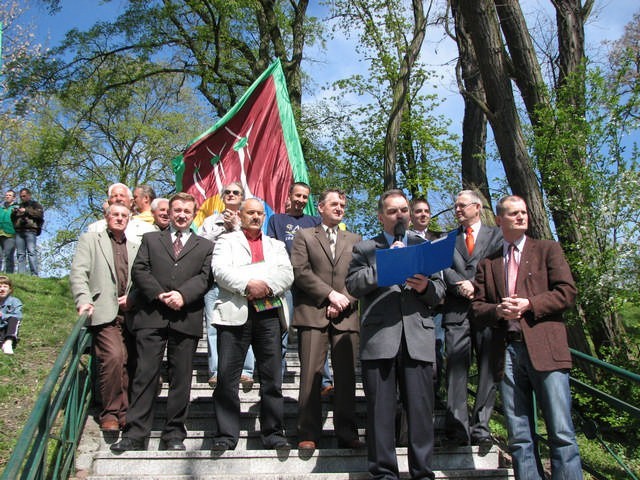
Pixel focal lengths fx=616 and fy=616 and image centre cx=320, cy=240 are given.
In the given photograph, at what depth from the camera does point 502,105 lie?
27.2 ft

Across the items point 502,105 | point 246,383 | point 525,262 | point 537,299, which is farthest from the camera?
point 502,105

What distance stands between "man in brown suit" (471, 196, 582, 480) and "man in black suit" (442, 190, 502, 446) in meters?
0.55

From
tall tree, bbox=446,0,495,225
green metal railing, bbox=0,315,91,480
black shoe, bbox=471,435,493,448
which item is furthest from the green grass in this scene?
tall tree, bbox=446,0,495,225

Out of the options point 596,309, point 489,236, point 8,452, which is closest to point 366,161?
point 596,309

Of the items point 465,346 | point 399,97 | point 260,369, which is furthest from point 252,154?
point 465,346

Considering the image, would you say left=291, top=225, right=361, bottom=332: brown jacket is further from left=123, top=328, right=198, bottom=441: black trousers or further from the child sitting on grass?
the child sitting on grass

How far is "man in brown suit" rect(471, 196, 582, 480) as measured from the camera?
396 centimetres

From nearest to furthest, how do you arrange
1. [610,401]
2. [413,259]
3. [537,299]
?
[413,259]
[537,299]
[610,401]

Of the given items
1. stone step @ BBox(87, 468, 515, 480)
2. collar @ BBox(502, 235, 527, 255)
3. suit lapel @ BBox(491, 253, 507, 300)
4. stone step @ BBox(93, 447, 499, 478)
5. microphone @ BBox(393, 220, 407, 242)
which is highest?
microphone @ BBox(393, 220, 407, 242)

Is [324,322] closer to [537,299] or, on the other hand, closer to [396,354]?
[396,354]

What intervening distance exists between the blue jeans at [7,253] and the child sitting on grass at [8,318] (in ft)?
15.8

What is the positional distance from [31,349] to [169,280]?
12.8 feet

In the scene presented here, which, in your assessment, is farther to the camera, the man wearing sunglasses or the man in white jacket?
the man wearing sunglasses

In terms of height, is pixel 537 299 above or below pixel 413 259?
below
